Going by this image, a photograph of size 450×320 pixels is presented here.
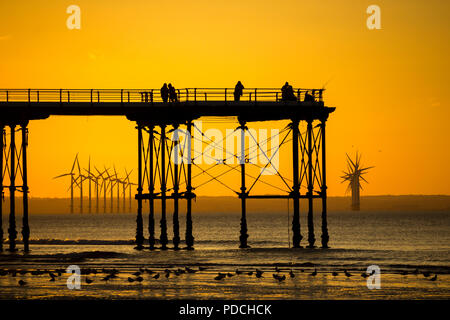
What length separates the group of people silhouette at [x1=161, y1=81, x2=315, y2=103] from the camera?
66500 mm

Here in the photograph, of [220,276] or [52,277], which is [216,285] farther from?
[52,277]

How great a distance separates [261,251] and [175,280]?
31137 millimetres

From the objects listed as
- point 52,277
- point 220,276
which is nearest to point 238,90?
point 220,276

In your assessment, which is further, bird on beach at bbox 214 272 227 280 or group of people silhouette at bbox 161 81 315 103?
group of people silhouette at bbox 161 81 315 103

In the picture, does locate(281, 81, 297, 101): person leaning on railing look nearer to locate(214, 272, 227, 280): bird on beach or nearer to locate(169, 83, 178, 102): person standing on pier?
A: locate(169, 83, 178, 102): person standing on pier

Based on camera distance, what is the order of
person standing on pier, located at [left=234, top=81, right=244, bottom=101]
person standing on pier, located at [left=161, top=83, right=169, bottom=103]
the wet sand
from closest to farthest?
1. the wet sand
2. person standing on pier, located at [left=234, top=81, right=244, bottom=101]
3. person standing on pier, located at [left=161, top=83, right=169, bottom=103]

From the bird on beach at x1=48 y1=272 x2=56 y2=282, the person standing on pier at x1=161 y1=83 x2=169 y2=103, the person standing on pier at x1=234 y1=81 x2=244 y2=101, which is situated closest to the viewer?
the bird on beach at x1=48 y1=272 x2=56 y2=282

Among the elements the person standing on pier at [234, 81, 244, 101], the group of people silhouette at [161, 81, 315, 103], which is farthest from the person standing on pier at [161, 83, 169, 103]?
the person standing on pier at [234, 81, 244, 101]

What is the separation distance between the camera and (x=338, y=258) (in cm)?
6950

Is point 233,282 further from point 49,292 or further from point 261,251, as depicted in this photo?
point 261,251

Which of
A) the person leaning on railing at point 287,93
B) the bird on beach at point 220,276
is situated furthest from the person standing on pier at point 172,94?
the bird on beach at point 220,276

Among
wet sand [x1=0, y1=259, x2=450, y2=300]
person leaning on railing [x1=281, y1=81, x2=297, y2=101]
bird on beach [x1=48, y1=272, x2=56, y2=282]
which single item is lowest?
wet sand [x1=0, y1=259, x2=450, y2=300]

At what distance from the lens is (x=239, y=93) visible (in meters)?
66.5

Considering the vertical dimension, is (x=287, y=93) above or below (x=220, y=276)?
above
